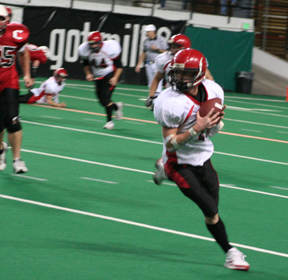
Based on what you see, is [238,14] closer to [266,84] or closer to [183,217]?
[266,84]

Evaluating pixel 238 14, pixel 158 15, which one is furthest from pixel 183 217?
pixel 238 14

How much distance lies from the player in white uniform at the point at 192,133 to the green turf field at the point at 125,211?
0.45m

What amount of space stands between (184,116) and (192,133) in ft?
0.55

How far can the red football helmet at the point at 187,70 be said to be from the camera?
198 inches

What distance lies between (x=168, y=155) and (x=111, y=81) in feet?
23.1

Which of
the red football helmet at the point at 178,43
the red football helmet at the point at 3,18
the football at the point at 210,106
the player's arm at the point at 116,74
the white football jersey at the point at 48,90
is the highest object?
the red football helmet at the point at 3,18

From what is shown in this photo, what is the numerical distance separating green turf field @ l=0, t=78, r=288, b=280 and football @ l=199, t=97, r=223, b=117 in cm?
125

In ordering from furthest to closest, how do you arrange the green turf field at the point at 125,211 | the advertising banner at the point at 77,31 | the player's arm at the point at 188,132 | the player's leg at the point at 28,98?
the advertising banner at the point at 77,31 → the player's leg at the point at 28,98 → the green turf field at the point at 125,211 → the player's arm at the point at 188,132

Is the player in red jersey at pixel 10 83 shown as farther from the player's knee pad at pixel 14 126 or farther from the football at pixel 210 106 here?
the football at pixel 210 106

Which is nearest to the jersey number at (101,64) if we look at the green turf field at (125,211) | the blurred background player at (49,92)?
the green turf field at (125,211)

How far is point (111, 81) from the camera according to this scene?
12.3 metres

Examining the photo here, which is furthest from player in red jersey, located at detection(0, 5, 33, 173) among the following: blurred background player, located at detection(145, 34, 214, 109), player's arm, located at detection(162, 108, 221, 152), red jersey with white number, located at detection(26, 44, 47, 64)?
red jersey with white number, located at detection(26, 44, 47, 64)

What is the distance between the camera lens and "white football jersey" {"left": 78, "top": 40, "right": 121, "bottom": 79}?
12.3m

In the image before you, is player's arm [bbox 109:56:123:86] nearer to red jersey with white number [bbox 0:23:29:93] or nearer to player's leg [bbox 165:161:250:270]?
red jersey with white number [bbox 0:23:29:93]
